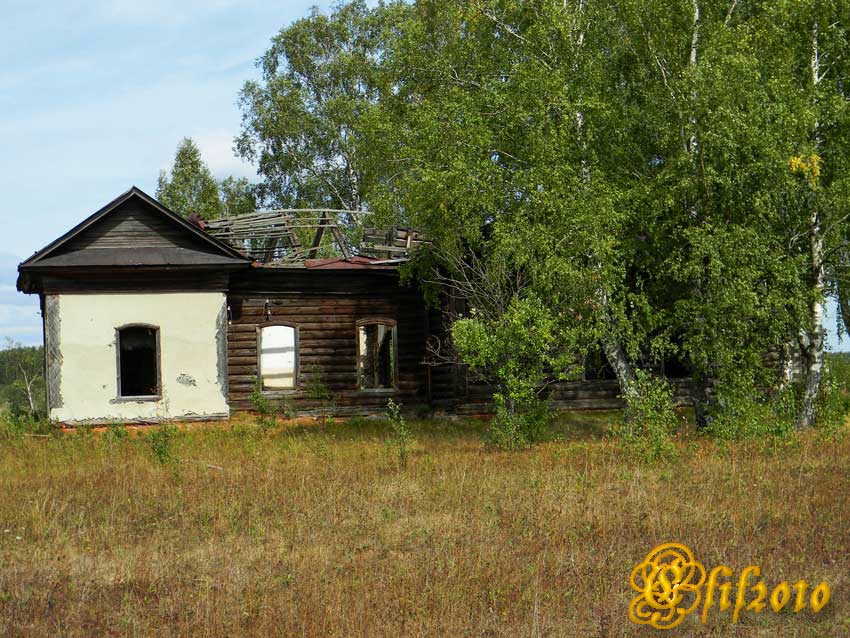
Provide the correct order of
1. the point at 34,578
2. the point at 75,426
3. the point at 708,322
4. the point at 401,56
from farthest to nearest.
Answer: the point at 401,56 < the point at 75,426 < the point at 708,322 < the point at 34,578

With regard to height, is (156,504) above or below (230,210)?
below

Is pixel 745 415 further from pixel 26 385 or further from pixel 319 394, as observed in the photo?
pixel 26 385

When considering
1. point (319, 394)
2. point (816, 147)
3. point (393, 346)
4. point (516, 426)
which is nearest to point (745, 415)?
point (516, 426)

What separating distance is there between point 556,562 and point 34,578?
4692 millimetres

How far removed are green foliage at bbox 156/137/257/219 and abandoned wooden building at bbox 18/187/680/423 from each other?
52.3 ft

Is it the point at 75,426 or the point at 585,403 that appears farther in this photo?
the point at 585,403

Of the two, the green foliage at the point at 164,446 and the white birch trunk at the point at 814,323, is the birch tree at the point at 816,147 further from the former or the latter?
the green foliage at the point at 164,446

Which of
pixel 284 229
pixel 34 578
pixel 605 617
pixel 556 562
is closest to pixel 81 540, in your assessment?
pixel 34 578

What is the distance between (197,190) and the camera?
38.9 metres

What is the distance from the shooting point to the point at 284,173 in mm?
35688

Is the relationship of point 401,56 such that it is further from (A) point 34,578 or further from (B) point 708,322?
(A) point 34,578

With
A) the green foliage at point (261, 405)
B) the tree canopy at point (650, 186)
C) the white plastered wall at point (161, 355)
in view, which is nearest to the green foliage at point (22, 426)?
the white plastered wall at point (161, 355)

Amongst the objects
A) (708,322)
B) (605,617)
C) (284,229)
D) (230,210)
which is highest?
(230,210)

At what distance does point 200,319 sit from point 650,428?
10.7 meters
